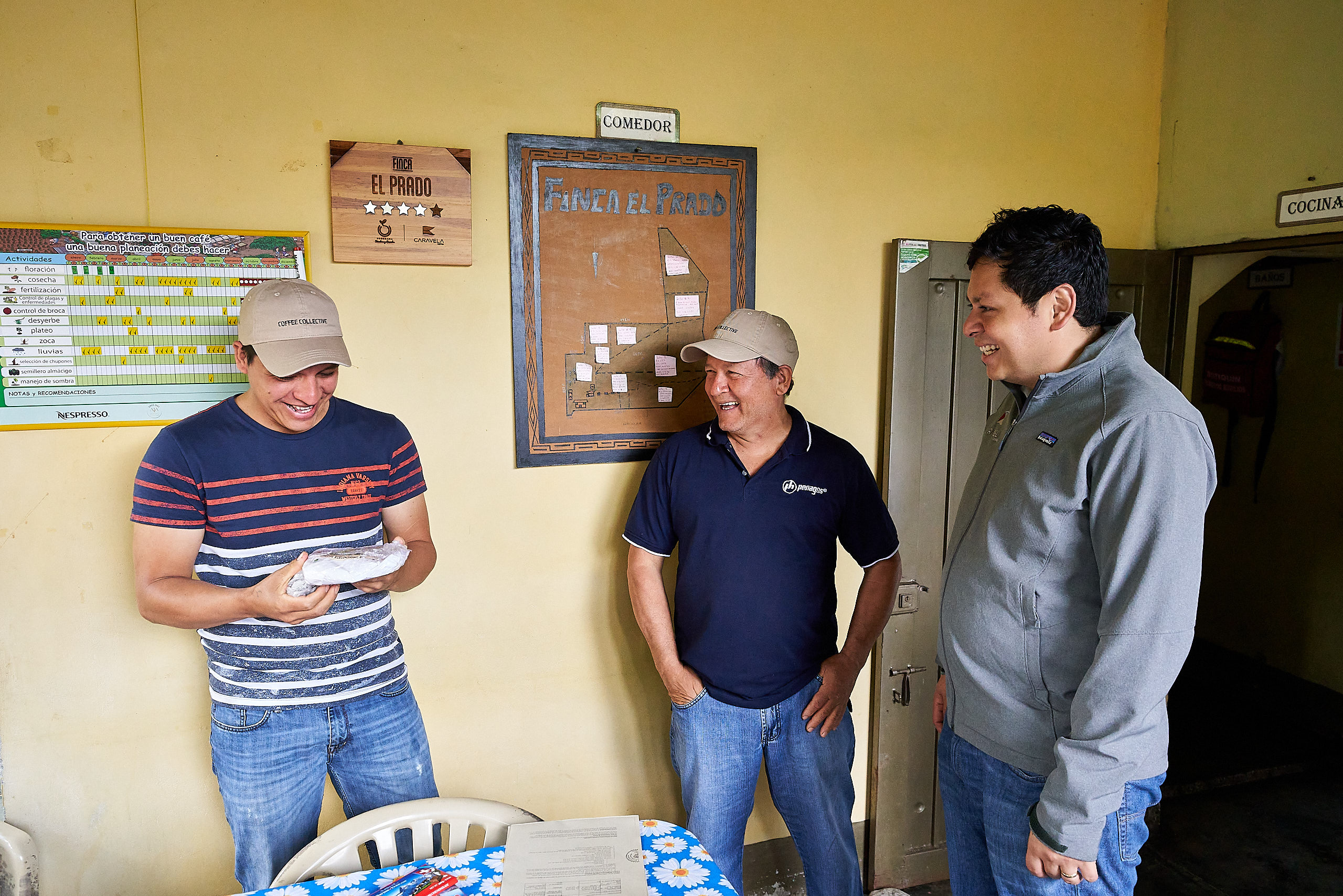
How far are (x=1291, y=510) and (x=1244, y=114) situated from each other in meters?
2.46

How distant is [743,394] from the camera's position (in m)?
2.15

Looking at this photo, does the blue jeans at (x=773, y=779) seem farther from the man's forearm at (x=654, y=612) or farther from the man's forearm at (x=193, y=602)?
the man's forearm at (x=193, y=602)

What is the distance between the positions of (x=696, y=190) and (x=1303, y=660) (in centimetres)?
384

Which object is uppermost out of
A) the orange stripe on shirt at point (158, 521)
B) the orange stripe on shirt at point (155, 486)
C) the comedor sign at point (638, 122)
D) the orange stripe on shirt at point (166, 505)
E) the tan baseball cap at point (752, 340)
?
the comedor sign at point (638, 122)

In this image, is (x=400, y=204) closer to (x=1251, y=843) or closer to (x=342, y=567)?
(x=342, y=567)

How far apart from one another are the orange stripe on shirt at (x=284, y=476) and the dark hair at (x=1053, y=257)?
4.76ft

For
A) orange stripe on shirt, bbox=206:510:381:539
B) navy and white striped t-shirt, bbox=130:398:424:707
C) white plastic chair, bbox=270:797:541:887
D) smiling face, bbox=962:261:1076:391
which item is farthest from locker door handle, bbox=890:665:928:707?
orange stripe on shirt, bbox=206:510:381:539

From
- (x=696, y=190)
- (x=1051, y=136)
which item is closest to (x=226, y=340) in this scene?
(x=696, y=190)

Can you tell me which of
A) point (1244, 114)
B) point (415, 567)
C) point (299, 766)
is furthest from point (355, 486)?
point (1244, 114)

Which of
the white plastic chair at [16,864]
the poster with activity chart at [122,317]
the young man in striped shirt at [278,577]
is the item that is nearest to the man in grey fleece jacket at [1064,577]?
the young man in striped shirt at [278,577]

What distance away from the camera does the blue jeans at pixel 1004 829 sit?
4.73 ft

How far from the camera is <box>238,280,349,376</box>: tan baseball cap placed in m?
1.75

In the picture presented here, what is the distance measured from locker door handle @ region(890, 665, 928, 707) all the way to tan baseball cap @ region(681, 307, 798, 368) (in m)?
1.17

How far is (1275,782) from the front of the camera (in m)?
3.52
